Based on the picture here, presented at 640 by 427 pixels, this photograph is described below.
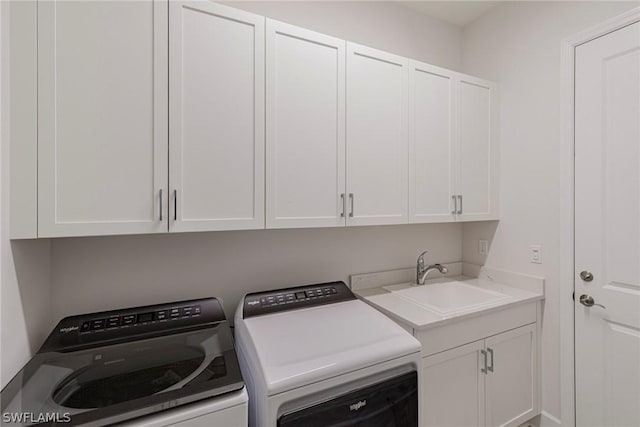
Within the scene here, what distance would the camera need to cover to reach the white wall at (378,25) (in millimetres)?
1759

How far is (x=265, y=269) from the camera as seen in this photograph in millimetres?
1710

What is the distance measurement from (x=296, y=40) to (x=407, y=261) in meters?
1.61

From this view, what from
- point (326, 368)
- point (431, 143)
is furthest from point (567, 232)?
point (326, 368)

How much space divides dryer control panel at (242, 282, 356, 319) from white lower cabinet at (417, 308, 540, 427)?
48 cm

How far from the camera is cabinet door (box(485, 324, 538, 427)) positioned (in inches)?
66.4

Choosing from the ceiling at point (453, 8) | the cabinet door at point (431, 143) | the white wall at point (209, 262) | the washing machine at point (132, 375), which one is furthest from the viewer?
the ceiling at point (453, 8)

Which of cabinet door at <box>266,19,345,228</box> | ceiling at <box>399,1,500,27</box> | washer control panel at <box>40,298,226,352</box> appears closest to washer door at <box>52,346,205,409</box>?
washer control panel at <box>40,298,226,352</box>

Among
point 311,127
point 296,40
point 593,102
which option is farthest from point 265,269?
point 593,102

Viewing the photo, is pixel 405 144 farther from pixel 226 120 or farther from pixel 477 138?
pixel 226 120

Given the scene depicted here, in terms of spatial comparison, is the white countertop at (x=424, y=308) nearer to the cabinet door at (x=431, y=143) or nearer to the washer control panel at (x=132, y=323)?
the cabinet door at (x=431, y=143)

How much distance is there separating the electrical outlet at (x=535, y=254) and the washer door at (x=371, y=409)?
4.26 feet

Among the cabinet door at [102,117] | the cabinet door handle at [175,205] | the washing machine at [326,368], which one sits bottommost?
the washing machine at [326,368]

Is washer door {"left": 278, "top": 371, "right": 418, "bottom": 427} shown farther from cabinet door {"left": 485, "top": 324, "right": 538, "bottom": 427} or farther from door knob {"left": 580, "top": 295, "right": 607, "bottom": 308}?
door knob {"left": 580, "top": 295, "right": 607, "bottom": 308}

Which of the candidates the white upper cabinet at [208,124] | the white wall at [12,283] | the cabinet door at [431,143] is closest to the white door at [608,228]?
the cabinet door at [431,143]
